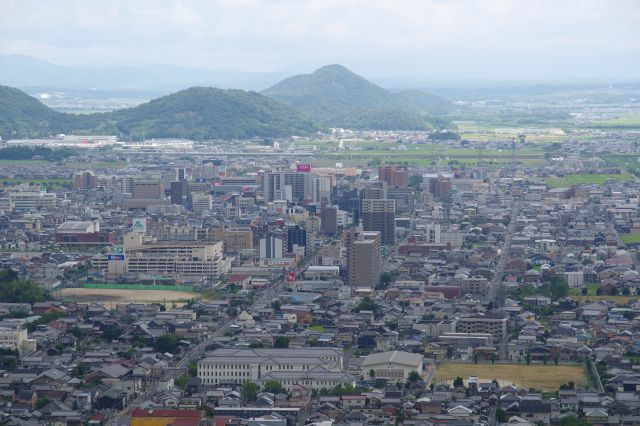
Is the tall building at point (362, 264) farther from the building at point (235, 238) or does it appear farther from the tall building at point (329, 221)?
the tall building at point (329, 221)

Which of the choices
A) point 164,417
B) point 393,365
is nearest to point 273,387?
point 393,365

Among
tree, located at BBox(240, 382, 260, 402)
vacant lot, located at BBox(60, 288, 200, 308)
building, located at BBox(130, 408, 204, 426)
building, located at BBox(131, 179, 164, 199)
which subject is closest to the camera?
building, located at BBox(130, 408, 204, 426)

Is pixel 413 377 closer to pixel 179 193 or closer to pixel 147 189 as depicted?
pixel 179 193

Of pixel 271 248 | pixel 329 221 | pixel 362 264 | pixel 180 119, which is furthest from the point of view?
pixel 180 119

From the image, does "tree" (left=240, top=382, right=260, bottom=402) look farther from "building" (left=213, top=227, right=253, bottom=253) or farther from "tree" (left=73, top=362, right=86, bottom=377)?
"building" (left=213, top=227, right=253, bottom=253)

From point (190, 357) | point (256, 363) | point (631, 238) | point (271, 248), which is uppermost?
point (256, 363)

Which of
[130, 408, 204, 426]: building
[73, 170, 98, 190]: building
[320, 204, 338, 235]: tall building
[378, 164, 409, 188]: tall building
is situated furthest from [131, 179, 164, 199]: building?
[130, 408, 204, 426]: building

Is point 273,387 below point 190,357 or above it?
above
